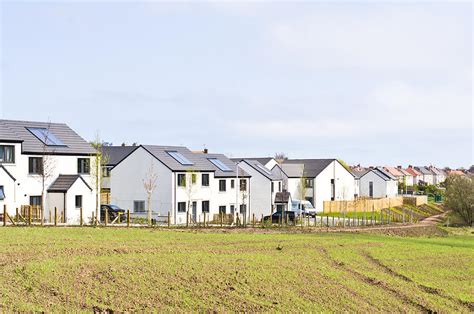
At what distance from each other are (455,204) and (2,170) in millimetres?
53555

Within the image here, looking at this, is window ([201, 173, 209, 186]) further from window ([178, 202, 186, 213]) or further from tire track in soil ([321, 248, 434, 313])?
tire track in soil ([321, 248, 434, 313])

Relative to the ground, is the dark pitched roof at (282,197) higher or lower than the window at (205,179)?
lower

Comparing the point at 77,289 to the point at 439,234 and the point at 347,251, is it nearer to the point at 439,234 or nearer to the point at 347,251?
the point at 347,251

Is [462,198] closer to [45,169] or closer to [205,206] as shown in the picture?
[205,206]

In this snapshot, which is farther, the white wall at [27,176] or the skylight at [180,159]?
the skylight at [180,159]

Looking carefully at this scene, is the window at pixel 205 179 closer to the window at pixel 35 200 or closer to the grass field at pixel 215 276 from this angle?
the window at pixel 35 200

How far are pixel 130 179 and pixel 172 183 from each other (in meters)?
5.09

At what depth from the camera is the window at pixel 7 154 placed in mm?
49344

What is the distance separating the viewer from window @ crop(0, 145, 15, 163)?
49.3 m

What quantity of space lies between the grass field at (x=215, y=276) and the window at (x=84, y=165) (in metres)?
19.7

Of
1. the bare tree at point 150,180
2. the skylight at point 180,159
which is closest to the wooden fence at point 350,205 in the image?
the skylight at point 180,159

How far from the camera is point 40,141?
53.0 meters

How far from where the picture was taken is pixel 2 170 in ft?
159

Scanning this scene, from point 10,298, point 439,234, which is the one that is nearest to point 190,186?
point 439,234
